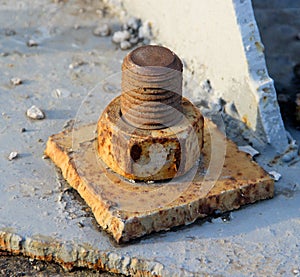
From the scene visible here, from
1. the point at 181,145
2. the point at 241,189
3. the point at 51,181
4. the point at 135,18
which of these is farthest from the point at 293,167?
the point at 135,18

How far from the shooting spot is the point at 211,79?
2.85m

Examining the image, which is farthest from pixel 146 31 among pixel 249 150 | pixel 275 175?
pixel 275 175

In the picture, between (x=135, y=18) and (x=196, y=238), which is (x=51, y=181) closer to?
(x=196, y=238)

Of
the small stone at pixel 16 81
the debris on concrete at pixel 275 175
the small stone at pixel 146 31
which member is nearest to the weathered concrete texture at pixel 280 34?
the small stone at pixel 146 31

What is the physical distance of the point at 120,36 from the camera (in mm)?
3176

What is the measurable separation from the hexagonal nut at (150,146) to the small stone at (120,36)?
85cm

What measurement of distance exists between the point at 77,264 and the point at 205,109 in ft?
2.66

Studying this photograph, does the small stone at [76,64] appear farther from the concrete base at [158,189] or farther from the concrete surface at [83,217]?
the concrete base at [158,189]

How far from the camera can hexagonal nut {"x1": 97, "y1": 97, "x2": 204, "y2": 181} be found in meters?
2.27

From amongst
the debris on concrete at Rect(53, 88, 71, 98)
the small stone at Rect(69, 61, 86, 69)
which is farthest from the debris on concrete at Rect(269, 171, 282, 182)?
the small stone at Rect(69, 61, 86, 69)

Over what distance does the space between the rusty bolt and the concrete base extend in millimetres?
49

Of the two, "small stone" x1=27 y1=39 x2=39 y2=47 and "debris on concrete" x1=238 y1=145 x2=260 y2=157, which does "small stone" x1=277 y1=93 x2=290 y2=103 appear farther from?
"small stone" x1=27 y1=39 x2=39 y2=47

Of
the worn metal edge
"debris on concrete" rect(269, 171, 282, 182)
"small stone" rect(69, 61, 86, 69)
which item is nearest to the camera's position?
the worn metal edge

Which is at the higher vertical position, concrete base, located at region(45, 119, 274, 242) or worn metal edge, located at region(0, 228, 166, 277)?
concrete base, located at region(45, 119, 274, 242)
